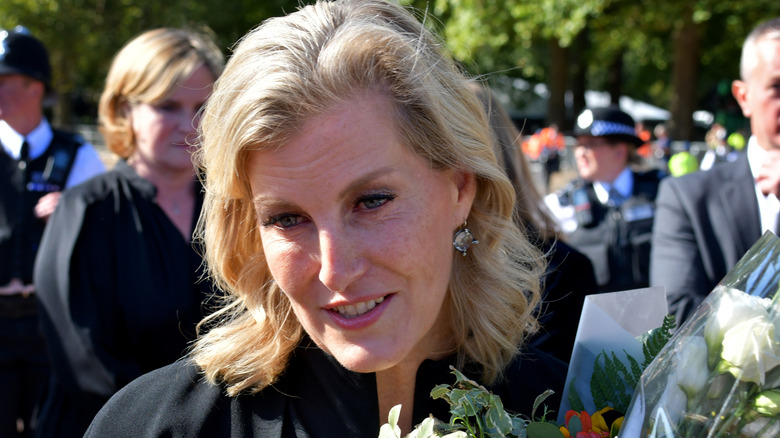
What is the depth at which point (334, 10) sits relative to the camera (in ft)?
5.79

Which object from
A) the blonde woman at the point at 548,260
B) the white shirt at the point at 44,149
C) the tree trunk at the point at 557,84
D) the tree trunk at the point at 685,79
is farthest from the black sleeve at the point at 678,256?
the tree trunk at the point at 557,84

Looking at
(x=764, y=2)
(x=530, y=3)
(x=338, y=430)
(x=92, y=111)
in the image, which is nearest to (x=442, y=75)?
(x=338, y=430)

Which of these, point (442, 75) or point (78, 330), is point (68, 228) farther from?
point (442, 75)

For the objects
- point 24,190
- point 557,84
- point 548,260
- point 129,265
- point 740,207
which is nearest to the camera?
point 548,260

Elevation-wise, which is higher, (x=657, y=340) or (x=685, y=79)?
(x=685, y=79)

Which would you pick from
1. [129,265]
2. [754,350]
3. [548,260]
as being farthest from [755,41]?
[129,265]

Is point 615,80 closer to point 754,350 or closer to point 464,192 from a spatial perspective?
point 464,192

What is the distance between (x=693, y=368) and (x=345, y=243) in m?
0.67

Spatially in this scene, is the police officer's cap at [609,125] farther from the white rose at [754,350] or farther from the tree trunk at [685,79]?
the tree trunk at [685,79]

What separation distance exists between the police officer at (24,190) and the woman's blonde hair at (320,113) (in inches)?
83.4

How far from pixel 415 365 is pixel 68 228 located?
6.10 feet

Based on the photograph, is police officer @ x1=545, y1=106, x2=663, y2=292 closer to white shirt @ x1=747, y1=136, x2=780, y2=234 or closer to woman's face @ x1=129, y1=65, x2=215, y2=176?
white shirt @ x1=747, y1=136, x2=780, y2=234

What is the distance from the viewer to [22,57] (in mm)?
4316

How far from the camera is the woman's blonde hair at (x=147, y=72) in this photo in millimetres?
3480
